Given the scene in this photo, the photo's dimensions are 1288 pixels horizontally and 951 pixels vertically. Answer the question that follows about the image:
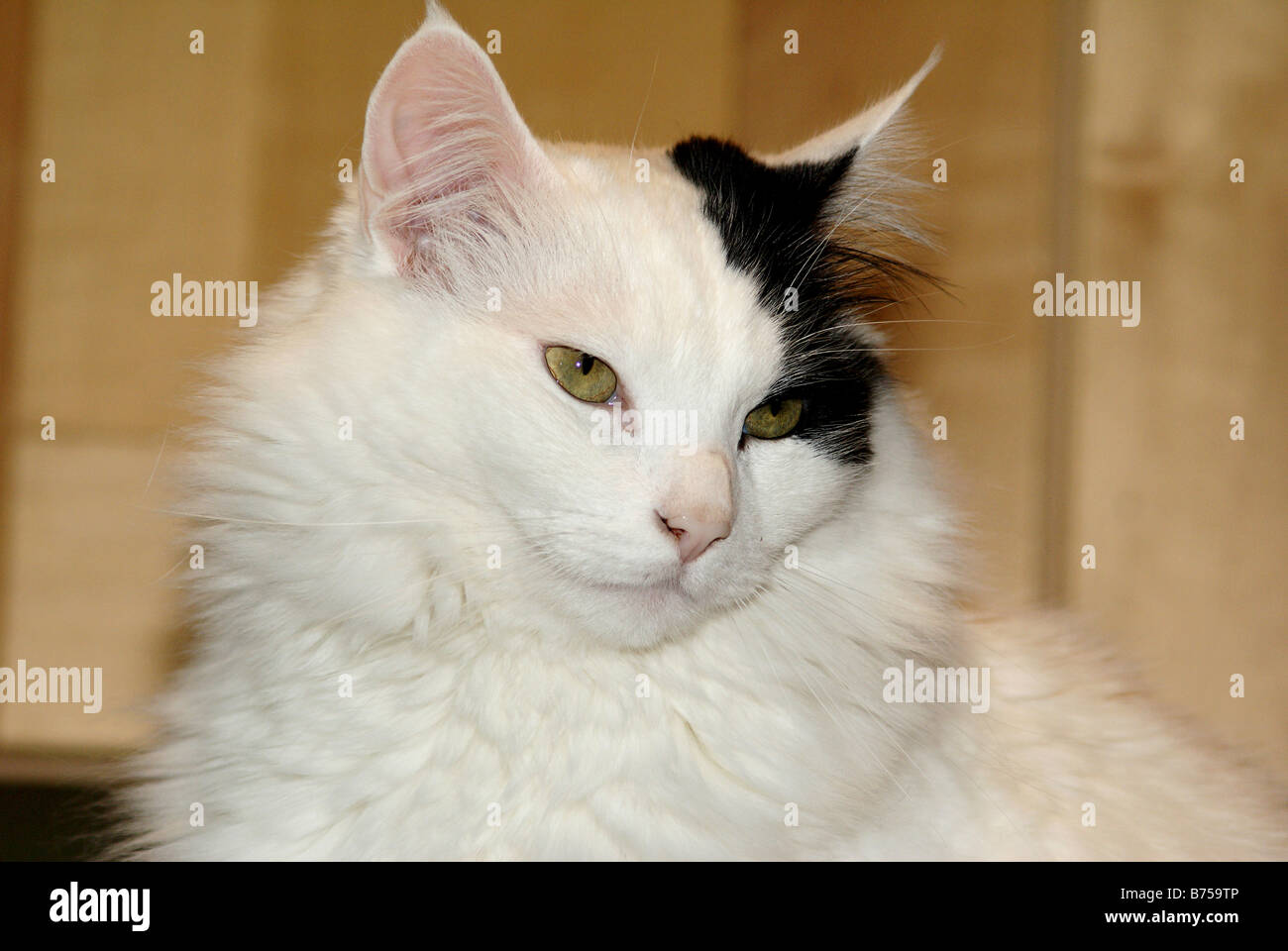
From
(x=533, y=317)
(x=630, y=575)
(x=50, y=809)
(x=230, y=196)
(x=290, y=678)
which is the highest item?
(x=230, y=196)

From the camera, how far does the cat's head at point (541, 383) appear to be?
1.24m

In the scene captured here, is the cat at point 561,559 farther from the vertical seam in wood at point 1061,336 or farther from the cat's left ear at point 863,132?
the vertical seam in wood at point 1061,336

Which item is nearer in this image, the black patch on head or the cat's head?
the cat's head

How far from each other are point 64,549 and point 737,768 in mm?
2272

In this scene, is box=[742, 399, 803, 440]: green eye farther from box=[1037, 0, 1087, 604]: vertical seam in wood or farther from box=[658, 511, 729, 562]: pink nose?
box=[1037, 0, 1087, 604]: vertical seam in wood

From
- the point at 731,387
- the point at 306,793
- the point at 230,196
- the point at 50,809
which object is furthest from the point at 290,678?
the point at 230,196

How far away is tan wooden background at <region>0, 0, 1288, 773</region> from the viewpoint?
7.91ft

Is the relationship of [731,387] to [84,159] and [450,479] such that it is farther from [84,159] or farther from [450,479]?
[84,159]

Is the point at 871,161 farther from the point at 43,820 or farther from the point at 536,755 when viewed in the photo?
the point at 43,820

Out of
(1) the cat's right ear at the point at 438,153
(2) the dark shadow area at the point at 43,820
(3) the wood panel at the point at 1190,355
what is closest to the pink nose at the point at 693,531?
(1) the cat's right ear at the point at 438,153

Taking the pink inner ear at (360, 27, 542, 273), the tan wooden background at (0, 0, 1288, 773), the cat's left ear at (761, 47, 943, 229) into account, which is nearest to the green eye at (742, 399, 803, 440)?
the cat's left ear at (761, 47, 943, 229)

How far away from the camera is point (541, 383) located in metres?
1.27

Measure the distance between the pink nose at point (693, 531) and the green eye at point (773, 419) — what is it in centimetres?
24

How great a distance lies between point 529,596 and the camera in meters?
1.31
